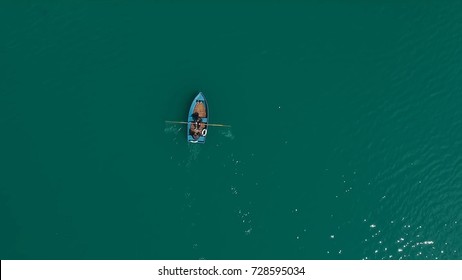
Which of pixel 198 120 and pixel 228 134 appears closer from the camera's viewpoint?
pixel 198 120

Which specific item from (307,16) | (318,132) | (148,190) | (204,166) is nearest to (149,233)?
(148,190)

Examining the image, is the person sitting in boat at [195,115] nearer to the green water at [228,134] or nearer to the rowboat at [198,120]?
the rowboat at [198,120]

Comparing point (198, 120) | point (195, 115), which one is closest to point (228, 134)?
point (198, 120)

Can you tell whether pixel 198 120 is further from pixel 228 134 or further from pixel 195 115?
pixel 228 134

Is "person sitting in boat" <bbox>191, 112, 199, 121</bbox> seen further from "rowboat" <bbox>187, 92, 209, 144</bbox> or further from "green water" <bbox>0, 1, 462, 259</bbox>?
"green water" <bbox>0, 1, 462, 259</bbox>

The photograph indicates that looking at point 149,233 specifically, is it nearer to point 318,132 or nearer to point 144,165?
point 144,165

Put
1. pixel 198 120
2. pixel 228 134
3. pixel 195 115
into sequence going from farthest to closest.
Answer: pixel 228 134 → pixel 195 115 → pixel 198 120

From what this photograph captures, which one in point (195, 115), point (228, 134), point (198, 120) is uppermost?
point (195, 115)
